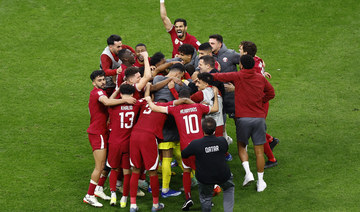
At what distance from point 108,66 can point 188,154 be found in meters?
4.05

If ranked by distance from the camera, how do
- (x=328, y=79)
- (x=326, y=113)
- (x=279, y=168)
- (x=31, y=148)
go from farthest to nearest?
(x=328, y=79) < (x=326, y=113) < (x=31, y=148) < (x=279, y=168)

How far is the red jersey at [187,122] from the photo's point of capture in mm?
9086

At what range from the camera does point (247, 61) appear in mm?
9617

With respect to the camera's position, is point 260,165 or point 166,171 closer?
point 166,171

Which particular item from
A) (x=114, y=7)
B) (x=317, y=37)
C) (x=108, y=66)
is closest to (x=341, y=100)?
(x=317, y=37)

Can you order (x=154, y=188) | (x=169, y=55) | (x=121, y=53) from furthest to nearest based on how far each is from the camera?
(x=169, y=55)
(x=121, y=53)
(x=154, y=188)

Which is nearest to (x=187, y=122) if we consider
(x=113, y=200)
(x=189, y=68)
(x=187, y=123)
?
(x=187, y=123)

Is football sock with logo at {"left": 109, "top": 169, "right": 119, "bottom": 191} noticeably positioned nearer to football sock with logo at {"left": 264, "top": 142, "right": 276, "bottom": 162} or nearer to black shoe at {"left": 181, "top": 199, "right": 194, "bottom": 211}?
black shoe at {"left": 181, "top": 199, "right": 194, "bottom": 211}

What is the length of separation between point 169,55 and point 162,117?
21.5 feet

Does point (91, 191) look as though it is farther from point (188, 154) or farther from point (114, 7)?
point (114, 7)

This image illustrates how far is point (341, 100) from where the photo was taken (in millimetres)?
13508

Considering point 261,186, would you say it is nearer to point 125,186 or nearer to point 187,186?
point 187,186

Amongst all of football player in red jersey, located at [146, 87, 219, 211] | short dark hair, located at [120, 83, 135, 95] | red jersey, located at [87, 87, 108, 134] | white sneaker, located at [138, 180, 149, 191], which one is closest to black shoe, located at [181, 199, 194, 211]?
football player in red jersey, located at [146, 87, 219, 211]

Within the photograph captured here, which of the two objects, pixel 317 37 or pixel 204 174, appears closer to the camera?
pixel 204 174
